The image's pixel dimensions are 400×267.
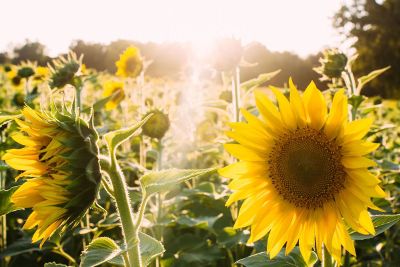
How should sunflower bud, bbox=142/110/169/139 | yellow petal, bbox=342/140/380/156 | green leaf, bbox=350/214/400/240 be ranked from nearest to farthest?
yellow petal, bbox=342/140/380/156
green leaf, bbox=350/214/400/240
sunflower bud, bbox=142/110/169/139

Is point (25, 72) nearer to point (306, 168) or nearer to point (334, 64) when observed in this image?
point (334, 64)

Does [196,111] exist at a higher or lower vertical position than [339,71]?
lower

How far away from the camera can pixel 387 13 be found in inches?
1137

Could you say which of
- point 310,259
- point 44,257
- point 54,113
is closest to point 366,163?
point 310,259

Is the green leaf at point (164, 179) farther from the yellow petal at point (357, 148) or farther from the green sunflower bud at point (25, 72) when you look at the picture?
the green sunflower bud at point (25, 72)

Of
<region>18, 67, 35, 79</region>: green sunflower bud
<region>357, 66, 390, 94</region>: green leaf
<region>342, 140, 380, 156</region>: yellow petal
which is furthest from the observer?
<region>18, 67, 35, 79</region>: green sunflower bud

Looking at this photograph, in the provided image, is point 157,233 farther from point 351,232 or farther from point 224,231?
point 351,232

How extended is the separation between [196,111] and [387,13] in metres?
27.2

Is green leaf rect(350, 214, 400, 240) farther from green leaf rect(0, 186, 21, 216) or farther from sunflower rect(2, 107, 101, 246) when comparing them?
green leaf rect(0, 186, 21, 216)

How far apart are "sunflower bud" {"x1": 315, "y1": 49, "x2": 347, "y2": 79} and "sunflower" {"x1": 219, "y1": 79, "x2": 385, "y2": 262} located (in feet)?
3.39

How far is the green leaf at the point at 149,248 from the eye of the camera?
1.21 m

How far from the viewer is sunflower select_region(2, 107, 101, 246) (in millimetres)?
1142

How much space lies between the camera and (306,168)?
1.51 meters

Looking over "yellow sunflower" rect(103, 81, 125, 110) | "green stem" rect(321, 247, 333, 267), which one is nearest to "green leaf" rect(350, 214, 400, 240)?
"green stem" rect(321, 247, 333, 267)
